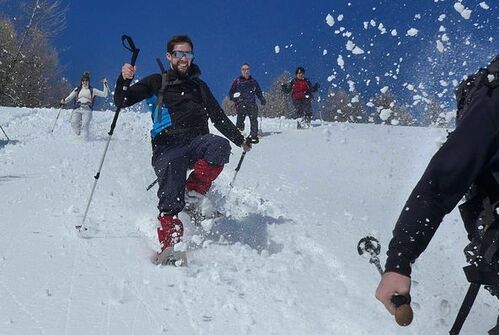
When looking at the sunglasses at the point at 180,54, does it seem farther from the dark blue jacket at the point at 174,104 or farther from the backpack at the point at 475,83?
the backpack at the point at 475,83

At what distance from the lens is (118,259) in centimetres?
448

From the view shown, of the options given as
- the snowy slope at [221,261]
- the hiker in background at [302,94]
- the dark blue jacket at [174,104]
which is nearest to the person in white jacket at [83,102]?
the snowy slope at [221,261]

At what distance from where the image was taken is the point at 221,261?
183 inches

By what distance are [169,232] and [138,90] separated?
156 cm

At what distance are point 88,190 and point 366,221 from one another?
367 centimetres

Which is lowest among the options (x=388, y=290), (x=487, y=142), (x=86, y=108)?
(x=86, y=108)

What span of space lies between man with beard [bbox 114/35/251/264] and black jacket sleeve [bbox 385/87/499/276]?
10.3 ft

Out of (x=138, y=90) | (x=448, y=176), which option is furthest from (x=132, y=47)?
(x=448, y=176)

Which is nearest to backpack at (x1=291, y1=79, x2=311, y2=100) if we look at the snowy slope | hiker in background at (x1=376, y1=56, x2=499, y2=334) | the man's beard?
the snowy slope

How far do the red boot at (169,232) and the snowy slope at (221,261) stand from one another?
0.21m

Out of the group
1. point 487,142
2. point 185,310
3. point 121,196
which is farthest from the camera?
point 121,196

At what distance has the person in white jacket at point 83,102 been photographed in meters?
14.3

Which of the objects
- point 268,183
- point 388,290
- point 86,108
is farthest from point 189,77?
point 86,108

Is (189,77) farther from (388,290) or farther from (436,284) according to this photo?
(388,290)
